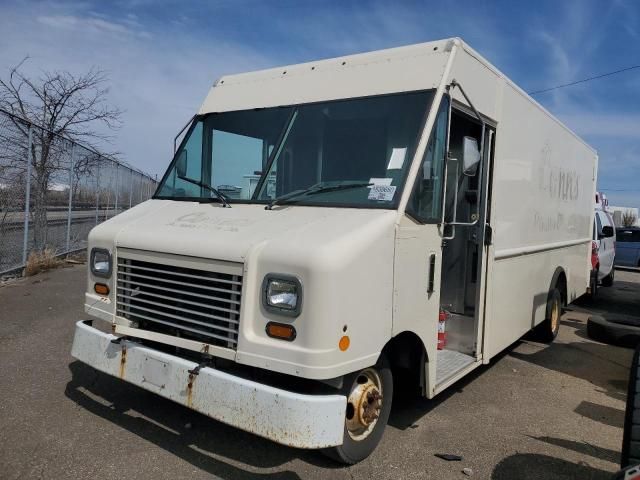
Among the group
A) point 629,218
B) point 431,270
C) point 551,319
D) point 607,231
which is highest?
point 629,218

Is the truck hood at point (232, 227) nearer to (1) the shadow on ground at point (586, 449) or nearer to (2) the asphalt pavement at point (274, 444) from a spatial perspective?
(2) the asphalt pavement at point (274, 444)

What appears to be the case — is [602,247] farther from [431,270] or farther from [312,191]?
[312,191]

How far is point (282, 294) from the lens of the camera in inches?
121

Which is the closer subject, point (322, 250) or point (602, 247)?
point (322, 250)

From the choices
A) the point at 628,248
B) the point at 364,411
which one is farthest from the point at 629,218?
the point at 364,411

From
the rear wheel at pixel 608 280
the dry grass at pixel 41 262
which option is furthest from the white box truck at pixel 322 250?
the rear wheel at pixel 608 280

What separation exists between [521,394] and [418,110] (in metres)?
3.03

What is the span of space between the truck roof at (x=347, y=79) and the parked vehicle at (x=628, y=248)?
1718 cm

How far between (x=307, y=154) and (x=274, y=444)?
2.13m

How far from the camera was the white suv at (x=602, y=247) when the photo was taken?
35.3 ft

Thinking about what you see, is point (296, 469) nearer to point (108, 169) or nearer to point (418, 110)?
point (418, 110)

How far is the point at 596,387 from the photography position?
5492mm

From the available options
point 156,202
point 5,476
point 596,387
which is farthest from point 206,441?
point 596,387

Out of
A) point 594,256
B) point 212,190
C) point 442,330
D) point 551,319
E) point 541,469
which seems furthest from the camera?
point 594,256
